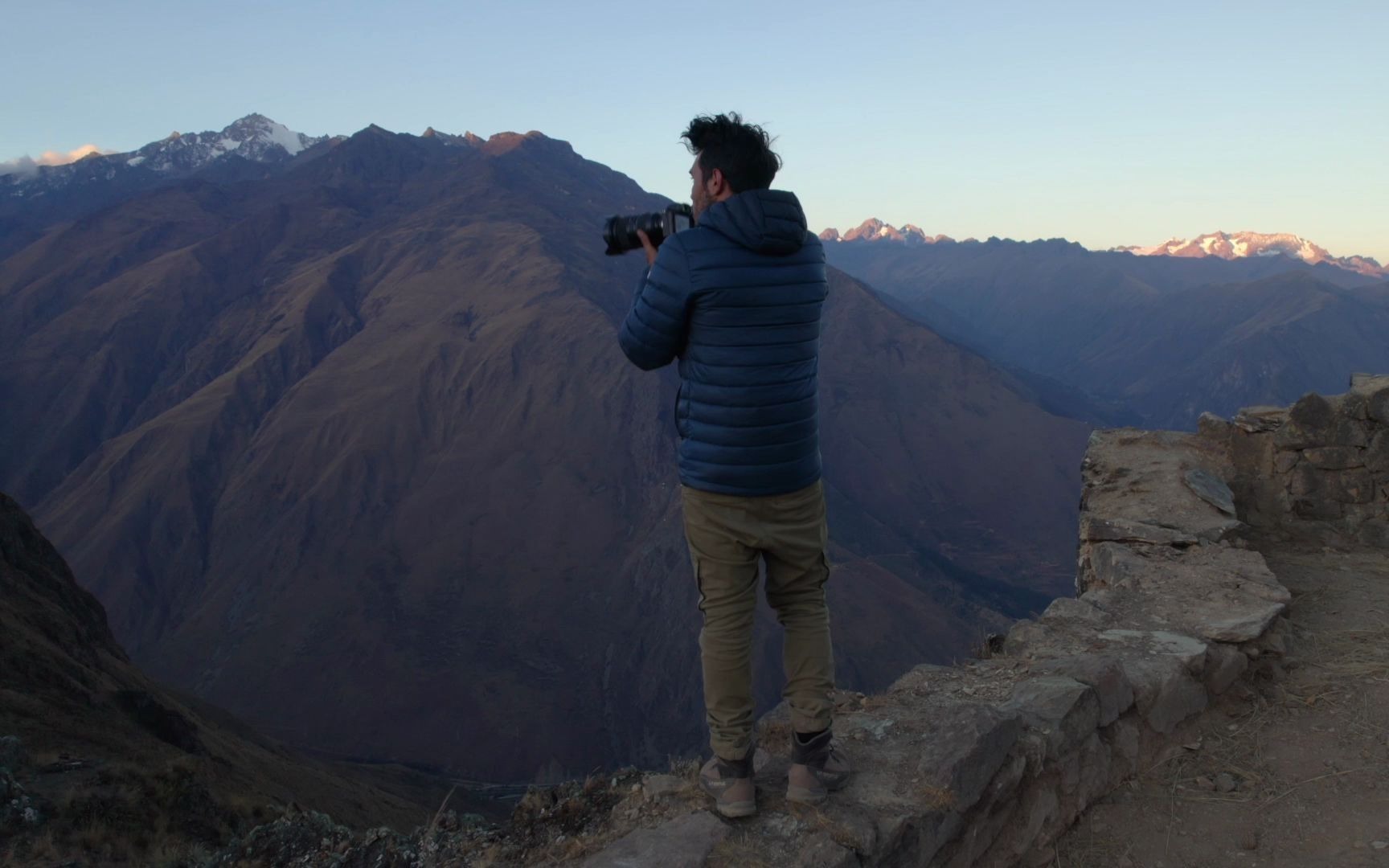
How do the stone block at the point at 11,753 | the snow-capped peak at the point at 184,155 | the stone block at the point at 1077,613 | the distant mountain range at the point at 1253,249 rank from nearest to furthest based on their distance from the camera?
the stone block at the point at 1077,613 < the stone block at the point at 11,753 < the snow-capped peak at the point at 184,155 < the distant mountain range at the point at 1253,249

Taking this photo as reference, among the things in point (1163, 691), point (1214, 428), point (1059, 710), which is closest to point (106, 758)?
point (1059, 710)

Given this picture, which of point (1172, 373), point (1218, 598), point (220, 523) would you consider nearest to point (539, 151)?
point (220, 523)

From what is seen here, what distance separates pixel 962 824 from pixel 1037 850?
18.8 inches

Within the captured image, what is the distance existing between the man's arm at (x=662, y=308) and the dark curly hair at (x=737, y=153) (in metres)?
0.23

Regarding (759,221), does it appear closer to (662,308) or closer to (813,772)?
(662,308)

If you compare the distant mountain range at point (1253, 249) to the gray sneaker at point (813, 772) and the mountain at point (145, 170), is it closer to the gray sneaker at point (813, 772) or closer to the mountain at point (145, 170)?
the mountain at point (145, 170)

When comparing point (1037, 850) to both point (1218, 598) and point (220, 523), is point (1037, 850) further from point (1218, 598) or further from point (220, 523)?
point (220, 523)

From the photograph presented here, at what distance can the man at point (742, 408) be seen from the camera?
228cm

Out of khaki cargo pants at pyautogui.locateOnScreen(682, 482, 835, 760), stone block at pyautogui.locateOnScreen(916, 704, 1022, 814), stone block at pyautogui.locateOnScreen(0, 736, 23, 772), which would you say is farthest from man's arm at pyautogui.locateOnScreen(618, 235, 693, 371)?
stone block at pyautogui.locateOnScreen(0, 736, 23, 772)

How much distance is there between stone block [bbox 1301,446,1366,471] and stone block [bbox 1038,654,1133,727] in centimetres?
334

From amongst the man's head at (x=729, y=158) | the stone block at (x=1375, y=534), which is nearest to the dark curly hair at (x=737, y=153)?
the man's head at (x=729, y=158)

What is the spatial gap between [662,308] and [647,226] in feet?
1.15

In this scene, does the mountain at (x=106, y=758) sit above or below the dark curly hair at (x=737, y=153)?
below

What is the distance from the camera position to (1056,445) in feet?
187
